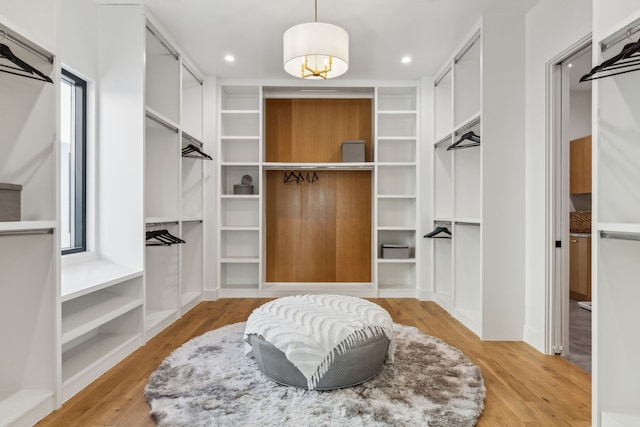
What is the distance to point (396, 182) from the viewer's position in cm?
526

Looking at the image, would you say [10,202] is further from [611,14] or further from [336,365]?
[611,14]

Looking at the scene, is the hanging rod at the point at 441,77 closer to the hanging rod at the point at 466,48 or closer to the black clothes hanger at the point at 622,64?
the hanging rod at the point at 466,48

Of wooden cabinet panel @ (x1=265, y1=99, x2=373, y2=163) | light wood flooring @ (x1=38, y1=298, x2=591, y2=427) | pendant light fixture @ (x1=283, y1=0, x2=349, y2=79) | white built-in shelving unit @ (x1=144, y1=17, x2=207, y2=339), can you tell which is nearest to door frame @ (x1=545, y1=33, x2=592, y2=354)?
light wood flooring @ (x1=38, y1=298, x2=591, y2=427)

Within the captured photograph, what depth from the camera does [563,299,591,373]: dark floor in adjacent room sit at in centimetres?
287

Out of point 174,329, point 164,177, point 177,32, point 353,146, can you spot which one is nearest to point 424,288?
point 353,146

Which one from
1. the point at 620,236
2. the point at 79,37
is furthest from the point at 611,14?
the point at 79,37

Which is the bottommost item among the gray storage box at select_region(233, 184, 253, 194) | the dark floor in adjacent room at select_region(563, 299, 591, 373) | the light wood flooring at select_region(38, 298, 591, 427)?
the dark floor in adjacent room at select_region(563, 299, 591, 373)

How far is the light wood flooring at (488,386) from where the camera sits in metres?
2.02

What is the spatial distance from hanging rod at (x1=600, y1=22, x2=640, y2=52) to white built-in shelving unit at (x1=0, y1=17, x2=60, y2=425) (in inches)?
115

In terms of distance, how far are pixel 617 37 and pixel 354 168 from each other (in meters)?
3.51

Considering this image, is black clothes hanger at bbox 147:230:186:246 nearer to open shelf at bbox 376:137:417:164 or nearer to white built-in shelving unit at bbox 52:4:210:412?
white built-in shelving unit at bbox 52:4:210:412

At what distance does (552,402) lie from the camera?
7.23 feet

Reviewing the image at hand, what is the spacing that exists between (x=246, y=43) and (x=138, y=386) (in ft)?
11.0

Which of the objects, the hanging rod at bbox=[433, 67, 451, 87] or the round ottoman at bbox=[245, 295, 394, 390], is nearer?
the round ottoman at bbox=[245, 295, 394, 390]
